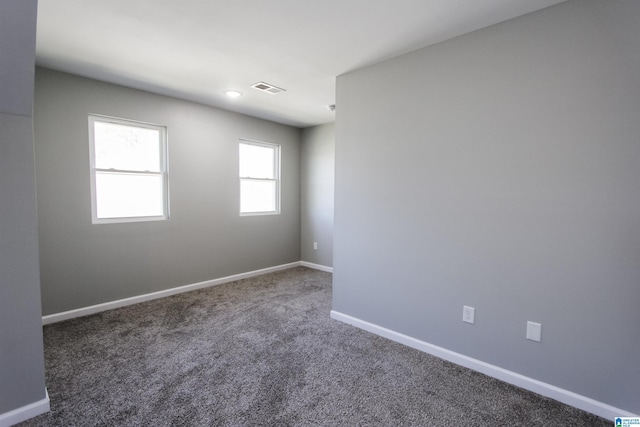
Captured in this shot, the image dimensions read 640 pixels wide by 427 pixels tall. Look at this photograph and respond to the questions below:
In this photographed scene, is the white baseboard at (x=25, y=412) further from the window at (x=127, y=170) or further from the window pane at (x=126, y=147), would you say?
the window pane at (x=126, y=147)

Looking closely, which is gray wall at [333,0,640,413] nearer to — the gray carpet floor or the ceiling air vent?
the gray carpet floor

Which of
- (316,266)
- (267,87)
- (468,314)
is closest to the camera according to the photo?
(468,314)

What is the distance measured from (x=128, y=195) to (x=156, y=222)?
1.45ft

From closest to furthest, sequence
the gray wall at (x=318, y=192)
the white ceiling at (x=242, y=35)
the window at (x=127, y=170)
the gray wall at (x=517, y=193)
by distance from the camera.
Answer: the gray wall at (x=517, y=193) < the white ceiling at (x=242, y=35) < the window at (x=127, y=170) < the gray wall at (x=318, y=192)

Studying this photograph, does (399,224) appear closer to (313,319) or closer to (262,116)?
(313,319)

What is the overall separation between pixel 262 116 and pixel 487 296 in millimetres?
3895

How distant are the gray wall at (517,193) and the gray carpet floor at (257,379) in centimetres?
32

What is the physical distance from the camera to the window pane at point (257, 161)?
4.73 m

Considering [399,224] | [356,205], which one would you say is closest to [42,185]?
[356,205]

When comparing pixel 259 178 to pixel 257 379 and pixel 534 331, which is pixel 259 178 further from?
pixel 534 331

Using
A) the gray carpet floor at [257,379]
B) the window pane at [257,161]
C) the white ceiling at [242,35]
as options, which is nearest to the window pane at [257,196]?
the window pane at [257,161]

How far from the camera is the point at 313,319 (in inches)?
125

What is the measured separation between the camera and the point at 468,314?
2.29 m

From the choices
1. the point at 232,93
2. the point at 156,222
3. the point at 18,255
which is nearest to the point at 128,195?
the point at 156,222
